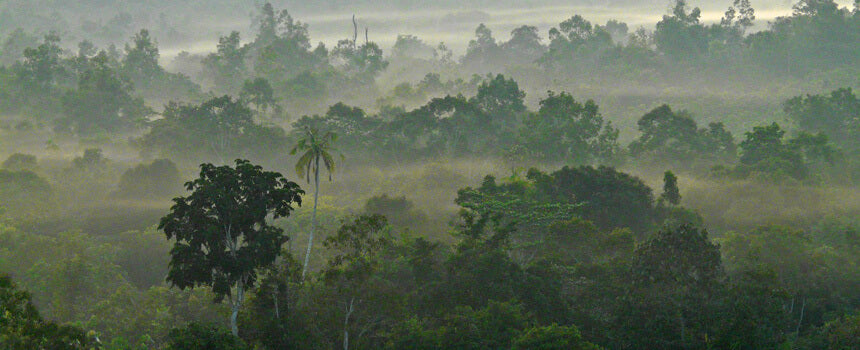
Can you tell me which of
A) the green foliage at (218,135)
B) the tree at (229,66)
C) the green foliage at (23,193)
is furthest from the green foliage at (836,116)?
the tree at (229,66)

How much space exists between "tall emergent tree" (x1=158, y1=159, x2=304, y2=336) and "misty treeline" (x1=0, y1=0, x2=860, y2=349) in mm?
94

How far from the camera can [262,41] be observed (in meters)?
155

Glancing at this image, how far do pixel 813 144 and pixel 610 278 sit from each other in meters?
38.3

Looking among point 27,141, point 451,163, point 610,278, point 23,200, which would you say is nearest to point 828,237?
point 610,278

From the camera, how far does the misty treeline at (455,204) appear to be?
3017 cm

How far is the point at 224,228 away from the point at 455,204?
38.7 meters

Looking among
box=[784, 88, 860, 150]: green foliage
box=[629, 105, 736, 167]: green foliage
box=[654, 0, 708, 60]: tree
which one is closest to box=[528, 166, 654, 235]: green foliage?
box=[629, 105, 736, 167]: green foliage

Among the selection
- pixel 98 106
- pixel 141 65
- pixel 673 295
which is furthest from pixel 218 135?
pixel 673 295

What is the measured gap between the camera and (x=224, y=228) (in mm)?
29375

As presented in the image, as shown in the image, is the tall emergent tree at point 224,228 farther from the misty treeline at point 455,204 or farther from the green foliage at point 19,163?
the green foliage at point 19,163

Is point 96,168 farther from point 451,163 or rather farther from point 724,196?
point 724,196

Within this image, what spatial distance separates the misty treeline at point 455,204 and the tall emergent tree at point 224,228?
94 mm

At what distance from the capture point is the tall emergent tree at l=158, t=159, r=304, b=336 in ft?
93.6

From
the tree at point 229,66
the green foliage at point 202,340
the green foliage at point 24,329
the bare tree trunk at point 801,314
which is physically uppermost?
the tree at point 229,66
